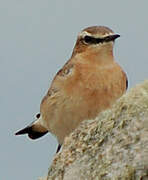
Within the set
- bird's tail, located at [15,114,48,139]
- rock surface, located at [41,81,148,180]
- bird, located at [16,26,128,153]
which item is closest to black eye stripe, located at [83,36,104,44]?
bird, located at [16,26,128,153]

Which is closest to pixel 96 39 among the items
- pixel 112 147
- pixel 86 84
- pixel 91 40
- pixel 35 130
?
pixel 91 40

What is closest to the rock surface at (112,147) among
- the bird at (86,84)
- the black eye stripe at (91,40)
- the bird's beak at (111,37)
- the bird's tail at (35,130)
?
the bird at (86,84)

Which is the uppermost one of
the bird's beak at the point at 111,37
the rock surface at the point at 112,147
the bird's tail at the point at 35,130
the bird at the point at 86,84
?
the rock surface at the point at 112,147

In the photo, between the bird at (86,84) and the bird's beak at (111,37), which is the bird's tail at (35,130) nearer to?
the bird at (86,84)

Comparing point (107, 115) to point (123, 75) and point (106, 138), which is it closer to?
point (106, 138)

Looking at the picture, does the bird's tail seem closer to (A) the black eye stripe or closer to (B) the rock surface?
(A) the black eye stripe

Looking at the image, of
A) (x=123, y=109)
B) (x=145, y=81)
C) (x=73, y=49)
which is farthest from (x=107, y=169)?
(x=73, y=49)

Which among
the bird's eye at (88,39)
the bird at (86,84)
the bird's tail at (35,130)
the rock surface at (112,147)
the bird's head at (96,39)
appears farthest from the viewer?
the bird's tail at (35,130)
